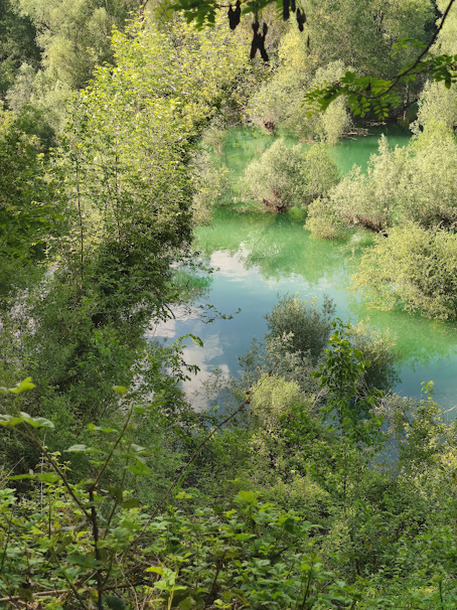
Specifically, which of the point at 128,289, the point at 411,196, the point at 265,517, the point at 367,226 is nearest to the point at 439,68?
the point at 265,517

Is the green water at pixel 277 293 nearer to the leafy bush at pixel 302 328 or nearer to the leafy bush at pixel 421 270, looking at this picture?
the leafy bush at pixel 421 270

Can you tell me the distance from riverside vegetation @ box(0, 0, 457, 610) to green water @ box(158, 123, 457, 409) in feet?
2.36

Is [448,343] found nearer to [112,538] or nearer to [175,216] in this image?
[175,216]

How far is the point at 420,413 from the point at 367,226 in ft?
52.5

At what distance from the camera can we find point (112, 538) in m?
1.98

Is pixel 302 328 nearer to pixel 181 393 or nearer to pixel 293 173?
pixel 181 393

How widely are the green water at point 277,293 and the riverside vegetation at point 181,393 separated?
0.72 meters

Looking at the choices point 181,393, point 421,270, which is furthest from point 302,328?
point 181,393

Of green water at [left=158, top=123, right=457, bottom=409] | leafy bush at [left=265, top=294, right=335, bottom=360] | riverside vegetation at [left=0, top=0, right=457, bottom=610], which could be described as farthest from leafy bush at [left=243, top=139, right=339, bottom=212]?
leafy bush at [left=265, top=294, right=335, bottom=360]

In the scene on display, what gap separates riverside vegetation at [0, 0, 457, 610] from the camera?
90.9 inches

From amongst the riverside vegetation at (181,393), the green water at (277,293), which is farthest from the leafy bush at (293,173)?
the green water at (277,293)

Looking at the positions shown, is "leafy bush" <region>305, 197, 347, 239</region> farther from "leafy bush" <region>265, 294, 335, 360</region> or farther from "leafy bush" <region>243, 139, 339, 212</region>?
"leafy bush" <region>265, 294, 335, 360</region>

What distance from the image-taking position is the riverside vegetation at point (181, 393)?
231 cm

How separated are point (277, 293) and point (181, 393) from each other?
7.96 metres
